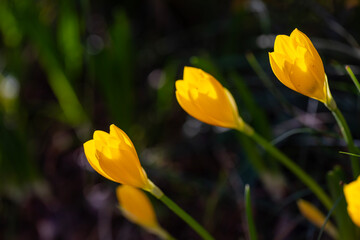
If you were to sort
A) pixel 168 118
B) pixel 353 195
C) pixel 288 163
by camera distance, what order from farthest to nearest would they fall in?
pixel 168 118 → pixel 288 163 → pixel 353 195

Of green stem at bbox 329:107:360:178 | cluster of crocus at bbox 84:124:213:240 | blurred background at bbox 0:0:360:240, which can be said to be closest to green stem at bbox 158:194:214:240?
cluster of crocus at bbox 84:124:213:240

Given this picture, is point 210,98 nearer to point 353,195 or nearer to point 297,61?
point 297,61

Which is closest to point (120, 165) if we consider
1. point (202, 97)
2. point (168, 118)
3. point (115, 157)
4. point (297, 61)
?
point (115, 157)

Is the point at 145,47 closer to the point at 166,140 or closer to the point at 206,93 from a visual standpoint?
the point at 166,140

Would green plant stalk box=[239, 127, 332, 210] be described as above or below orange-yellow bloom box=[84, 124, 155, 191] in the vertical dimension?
below

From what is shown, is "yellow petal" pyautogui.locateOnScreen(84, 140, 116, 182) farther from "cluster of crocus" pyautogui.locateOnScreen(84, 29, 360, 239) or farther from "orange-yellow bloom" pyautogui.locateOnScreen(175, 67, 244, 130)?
"orange-yellow bloom" pyautogui.locateOnScreen(175, 67, 244, 130)

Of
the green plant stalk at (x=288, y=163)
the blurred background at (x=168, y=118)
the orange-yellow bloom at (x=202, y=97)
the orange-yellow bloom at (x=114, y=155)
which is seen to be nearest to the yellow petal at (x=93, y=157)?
the orange-yellow bloom at (x=114, y=155)

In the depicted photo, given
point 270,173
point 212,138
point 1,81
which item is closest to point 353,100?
point 270,173
